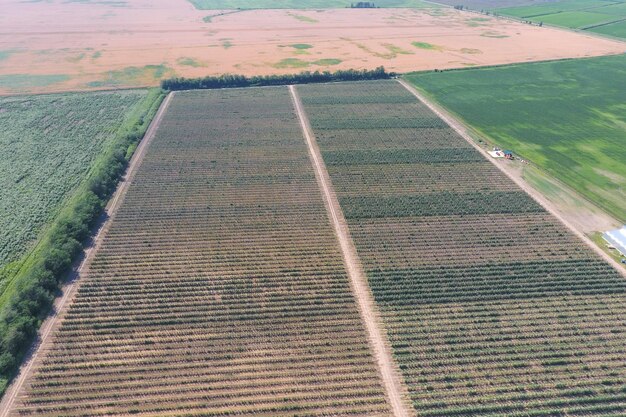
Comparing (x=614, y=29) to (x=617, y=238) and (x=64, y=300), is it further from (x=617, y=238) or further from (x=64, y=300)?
(x=64, y=300)

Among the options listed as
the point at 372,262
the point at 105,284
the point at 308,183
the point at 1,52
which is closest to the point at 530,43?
the point at 308,183

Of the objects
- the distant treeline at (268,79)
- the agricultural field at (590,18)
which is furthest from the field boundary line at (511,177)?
the agricultural field at (590,18)

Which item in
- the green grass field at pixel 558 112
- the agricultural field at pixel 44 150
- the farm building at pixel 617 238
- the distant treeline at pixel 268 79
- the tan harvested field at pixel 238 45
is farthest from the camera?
the tan harvested field at pixel 238 45

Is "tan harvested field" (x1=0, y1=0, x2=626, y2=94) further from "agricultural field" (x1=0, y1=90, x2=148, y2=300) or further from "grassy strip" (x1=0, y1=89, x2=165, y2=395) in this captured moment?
"grassy strip" (x1=0, y1=89, x2=165, y2=395)

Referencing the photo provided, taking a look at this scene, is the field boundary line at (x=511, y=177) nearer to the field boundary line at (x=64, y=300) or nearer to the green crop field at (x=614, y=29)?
the field boundary line at (x=64, y=300)

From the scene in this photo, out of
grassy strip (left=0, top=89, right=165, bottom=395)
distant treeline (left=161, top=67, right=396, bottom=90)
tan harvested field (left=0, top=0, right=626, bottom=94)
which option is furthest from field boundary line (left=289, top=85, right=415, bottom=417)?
tan harvested field (left=0, top=0, right=626, bottom=94)

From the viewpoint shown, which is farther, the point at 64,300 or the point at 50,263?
the point at 50,263

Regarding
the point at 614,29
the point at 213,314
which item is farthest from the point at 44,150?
the point at 614,29
